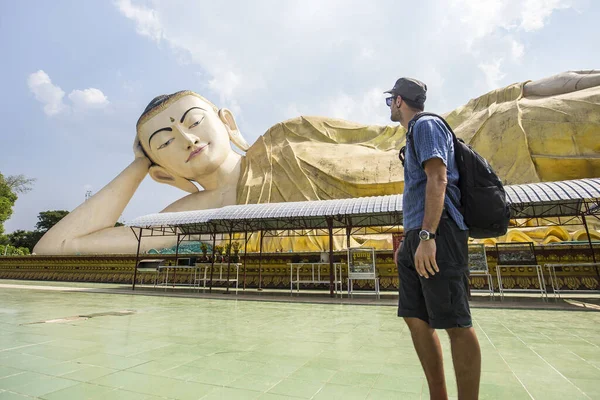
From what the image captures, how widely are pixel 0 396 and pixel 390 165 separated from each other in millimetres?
12653

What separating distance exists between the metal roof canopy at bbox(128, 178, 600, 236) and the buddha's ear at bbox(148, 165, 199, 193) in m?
7.75

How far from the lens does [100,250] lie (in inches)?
583

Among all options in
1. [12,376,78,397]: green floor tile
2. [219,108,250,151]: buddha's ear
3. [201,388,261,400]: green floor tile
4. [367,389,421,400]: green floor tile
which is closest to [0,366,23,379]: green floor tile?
[12,376,78,397]: green floor tile

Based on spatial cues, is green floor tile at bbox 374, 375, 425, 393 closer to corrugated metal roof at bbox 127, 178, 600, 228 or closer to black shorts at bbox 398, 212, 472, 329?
black shorts at bbox 398, 212, 472, 329

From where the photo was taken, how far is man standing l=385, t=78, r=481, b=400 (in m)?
1.21

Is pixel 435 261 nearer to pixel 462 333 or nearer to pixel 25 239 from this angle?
pixel 462 333

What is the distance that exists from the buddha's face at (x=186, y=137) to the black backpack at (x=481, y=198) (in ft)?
49.1

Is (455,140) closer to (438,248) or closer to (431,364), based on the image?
(438,248)

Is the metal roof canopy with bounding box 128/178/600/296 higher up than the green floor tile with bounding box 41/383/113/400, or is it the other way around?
the metal roof canopy with bounding box 128/178/600/296

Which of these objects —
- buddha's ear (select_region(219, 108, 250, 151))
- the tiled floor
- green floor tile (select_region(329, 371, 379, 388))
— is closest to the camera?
the tiled floor

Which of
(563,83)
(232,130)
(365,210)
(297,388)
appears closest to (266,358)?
(297,388)

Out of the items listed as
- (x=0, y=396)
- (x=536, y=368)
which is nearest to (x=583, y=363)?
(x=536, y=368)

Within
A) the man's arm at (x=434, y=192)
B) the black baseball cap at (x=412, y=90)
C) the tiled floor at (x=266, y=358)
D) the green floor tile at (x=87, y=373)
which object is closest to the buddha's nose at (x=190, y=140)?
the tiled floor at (x=266, y=358)

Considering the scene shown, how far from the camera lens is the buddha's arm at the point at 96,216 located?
14875 mm
